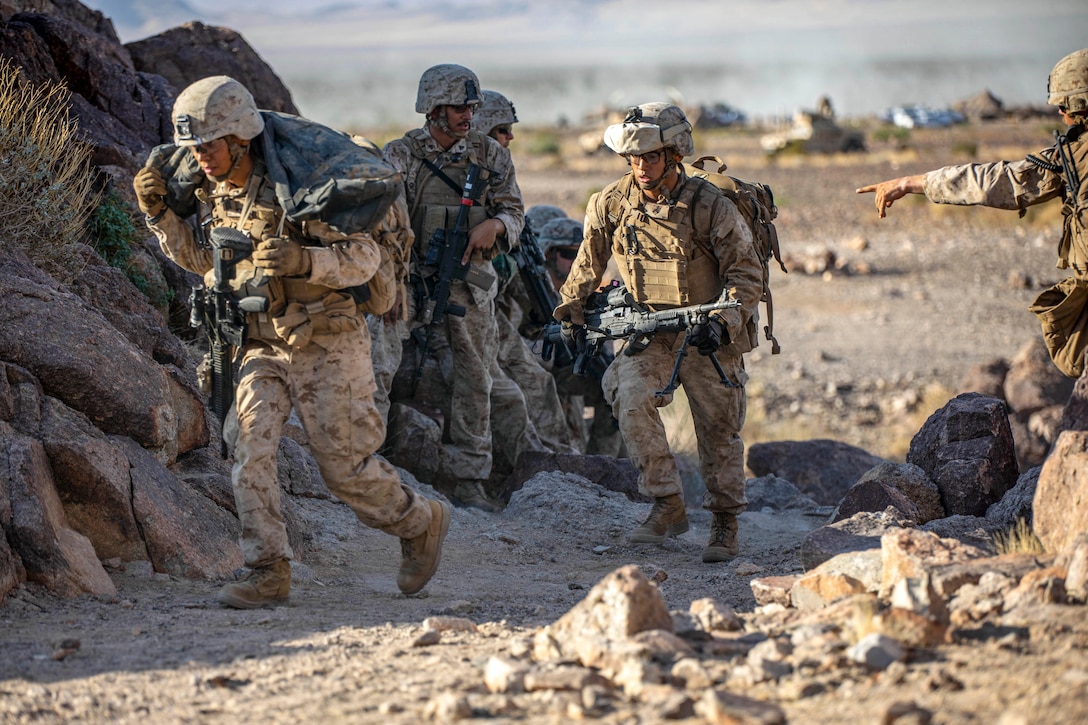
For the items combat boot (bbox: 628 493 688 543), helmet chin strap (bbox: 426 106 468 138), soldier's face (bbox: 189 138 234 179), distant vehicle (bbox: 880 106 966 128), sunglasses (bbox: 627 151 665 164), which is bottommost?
combat boot (bbox: 628 493 688 543)

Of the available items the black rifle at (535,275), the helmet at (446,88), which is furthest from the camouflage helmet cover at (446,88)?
the black rifle at (535,275)

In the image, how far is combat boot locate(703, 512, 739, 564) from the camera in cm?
675

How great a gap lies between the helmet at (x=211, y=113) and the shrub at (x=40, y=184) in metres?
1.95

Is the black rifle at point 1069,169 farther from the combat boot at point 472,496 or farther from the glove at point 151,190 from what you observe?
the combat boot at point 472,496

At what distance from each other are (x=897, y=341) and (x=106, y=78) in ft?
34.1

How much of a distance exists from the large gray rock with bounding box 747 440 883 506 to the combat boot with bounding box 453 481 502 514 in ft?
9.13

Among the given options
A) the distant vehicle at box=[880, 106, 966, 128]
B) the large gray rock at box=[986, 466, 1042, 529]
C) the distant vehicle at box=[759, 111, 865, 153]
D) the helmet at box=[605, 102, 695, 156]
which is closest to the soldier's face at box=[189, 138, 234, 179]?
the helmet at box=[605, 102, 695, 156]

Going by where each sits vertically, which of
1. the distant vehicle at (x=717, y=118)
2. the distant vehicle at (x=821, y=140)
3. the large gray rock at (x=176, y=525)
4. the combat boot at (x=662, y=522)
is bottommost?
the combat boot at (x=662, y=522)

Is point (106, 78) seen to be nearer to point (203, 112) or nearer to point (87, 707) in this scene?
point (203, 112)

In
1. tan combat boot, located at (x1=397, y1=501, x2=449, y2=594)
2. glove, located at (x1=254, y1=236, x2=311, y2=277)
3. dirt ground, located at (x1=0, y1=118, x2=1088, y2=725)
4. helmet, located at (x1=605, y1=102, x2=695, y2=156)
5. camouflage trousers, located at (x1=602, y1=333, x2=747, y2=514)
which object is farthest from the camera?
camouflage trousers, located at (x1=602, y1=333, x2=747, y2=514)

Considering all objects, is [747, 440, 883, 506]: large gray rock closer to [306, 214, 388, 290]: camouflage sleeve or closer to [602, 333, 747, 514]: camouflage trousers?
[602, 333, 747, 514]: camouflage trousers

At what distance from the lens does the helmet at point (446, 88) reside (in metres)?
7.71

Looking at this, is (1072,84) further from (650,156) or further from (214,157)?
(214,157)

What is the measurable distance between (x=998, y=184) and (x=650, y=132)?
167 cm
